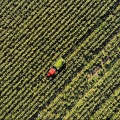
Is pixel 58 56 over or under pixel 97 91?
over

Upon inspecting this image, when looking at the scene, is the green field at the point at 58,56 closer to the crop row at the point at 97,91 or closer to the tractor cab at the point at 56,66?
the crop row at the point at 97,91

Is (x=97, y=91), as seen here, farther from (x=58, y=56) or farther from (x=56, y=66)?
(x=58, y=56)

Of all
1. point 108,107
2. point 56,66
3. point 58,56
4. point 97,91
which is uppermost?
point 58,56

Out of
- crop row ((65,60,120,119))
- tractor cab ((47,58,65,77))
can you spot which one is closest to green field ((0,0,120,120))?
crop row ((65,60,120,119))

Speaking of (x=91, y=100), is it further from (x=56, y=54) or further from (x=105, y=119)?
(x=56, y=54)

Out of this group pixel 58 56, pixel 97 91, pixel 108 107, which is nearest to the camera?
pixel 108 107

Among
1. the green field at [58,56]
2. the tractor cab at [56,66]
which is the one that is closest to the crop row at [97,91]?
the green field at [58,56]

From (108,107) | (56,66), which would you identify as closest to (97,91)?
(108,107)

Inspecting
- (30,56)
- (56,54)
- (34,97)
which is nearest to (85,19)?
(56,54)

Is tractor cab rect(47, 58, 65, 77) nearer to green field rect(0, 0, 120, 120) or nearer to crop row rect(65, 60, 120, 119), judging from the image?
green field rect(0, 0, 120, 120)
